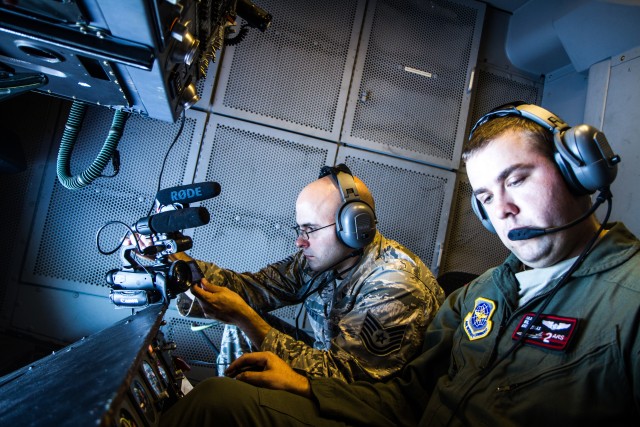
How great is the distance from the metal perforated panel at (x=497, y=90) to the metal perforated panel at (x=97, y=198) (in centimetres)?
218

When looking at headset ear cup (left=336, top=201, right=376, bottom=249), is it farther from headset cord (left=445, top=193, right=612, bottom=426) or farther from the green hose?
the green hose

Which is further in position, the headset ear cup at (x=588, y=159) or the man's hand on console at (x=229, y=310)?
the man's hand on console at (x=229, y=310)

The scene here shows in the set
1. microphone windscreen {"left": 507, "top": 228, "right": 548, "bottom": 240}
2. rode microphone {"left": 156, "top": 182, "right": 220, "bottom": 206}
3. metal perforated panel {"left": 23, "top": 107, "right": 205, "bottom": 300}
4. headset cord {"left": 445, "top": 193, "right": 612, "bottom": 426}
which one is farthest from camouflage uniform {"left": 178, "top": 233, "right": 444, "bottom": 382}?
metal perforated panel {"left": 23, "top": 107, "right": 205, "bottom": 300}

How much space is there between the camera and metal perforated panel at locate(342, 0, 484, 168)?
2.83 m

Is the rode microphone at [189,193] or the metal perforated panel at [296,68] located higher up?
the metal perforated panel at [296,68]

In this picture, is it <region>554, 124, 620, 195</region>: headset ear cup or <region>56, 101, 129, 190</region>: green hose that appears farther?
<region>56, 101, 129, 190</region>: green hose

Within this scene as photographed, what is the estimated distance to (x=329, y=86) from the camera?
2775 mm

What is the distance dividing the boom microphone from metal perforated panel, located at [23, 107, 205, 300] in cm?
142

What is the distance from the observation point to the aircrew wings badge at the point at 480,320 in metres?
1.21

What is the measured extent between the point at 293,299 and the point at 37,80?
1482 mm

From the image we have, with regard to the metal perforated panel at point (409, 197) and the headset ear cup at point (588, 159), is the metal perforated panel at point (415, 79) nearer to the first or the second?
the metal perforated panel at point (409, 197)

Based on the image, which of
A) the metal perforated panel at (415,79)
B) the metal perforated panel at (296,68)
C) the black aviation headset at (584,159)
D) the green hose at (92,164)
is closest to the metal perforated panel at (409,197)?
the metal perforated panel at (415,79)

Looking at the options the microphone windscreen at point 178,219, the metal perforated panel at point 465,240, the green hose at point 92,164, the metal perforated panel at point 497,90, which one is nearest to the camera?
the microphone windscreen at point 178,219

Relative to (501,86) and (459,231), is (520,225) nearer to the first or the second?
(459,231)
